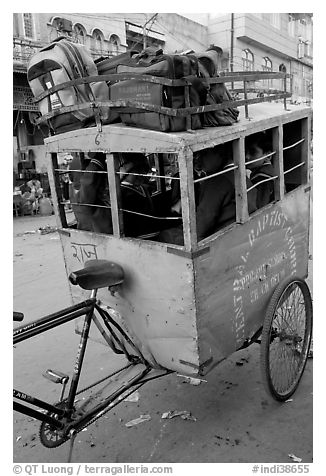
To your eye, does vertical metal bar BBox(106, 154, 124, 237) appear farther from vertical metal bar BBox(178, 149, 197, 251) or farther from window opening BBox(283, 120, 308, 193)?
window opening BBox(283, 120, 308, 193)

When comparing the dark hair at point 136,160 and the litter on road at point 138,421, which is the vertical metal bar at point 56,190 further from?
the litter on road at point 138,421

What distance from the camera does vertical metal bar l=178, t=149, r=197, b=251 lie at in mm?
2006

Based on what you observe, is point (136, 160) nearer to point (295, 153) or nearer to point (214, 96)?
point (214, 96)

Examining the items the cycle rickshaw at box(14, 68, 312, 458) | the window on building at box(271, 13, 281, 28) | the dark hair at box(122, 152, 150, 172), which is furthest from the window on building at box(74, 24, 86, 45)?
the window on building at box(271, 13, 281, 28)

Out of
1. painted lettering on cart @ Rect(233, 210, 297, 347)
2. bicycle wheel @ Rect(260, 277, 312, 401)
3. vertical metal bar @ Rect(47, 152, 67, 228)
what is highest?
vertical metal bar @ Rect(47, 152, 67, 228)

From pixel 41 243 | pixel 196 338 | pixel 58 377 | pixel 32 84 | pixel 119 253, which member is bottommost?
pixel 41 243

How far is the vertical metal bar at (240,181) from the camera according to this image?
241 cm

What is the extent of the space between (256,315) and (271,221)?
628 millimetres

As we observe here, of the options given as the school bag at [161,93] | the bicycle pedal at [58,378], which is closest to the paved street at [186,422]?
the bicycle pedal at [58,378]

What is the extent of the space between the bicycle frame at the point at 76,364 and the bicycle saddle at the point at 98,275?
6.1 inches

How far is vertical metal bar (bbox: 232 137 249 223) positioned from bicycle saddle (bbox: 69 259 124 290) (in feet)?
2.52

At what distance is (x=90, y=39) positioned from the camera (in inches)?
549

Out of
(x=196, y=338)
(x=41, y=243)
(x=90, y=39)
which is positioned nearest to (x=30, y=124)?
(x=90, y=39)

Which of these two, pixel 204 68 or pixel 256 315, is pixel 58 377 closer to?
pixel 256 315
